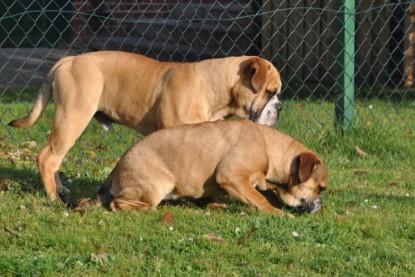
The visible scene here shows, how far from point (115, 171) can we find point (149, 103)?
1.07m

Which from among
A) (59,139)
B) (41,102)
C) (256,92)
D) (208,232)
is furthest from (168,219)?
(41,102)

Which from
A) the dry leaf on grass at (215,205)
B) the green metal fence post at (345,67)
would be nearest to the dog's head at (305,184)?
the dry leaf on grass at (215,205)

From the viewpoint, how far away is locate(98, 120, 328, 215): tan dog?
22.4 ft

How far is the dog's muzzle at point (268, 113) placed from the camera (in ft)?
26.3

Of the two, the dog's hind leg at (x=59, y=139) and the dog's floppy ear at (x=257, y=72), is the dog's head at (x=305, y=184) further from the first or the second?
the dog's hind leg at (x=59, y=139)

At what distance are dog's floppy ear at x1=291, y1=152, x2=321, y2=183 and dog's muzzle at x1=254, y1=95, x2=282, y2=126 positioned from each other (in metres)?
1.04

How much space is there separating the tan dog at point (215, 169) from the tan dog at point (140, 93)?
73 centimetres

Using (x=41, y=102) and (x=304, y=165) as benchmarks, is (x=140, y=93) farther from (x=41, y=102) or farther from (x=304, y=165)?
(x=304, y=165)

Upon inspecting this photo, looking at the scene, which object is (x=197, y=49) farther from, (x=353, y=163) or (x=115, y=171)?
(x=115, y=171)

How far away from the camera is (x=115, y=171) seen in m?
6.96

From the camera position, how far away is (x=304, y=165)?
690 cm

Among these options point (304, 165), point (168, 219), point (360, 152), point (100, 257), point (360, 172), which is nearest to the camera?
point (100, 257)

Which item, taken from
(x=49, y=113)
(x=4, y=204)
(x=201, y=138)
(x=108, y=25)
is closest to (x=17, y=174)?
(x=4, y=204)

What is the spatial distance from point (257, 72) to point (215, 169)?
125 centimetres
